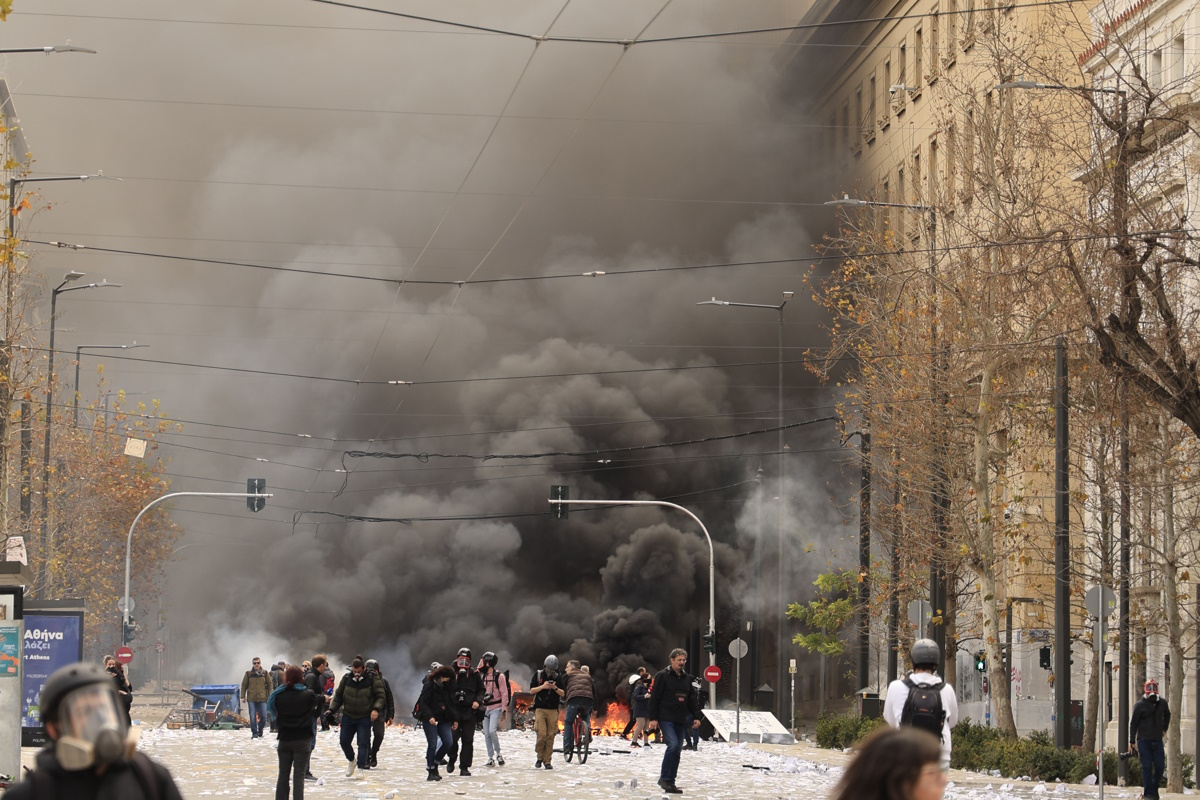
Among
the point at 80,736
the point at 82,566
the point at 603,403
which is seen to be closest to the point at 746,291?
Answer: the point at 603,403

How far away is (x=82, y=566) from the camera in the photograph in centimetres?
5478

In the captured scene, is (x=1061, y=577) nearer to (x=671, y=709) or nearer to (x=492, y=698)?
(x=671, y=709)

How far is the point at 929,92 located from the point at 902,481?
23288 millimetres

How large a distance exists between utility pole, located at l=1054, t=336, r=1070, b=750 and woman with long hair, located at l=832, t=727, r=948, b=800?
20.9 m

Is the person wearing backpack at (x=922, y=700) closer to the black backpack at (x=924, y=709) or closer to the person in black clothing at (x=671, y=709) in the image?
the black backpack at (x=924, y=709)

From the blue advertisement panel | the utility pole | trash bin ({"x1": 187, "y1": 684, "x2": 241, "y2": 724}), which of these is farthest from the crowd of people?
trash bin ({"x1": 187, "y1": 684, "x2": 241, "y2": 724})

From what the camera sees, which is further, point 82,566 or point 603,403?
point 603,403

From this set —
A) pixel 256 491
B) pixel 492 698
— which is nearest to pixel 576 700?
pixel 492 698

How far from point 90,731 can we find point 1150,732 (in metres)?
18.2

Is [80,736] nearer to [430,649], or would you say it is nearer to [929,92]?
[929,92]

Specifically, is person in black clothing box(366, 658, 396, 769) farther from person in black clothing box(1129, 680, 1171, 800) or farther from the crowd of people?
person in black clothing box(1129, 680, 1171, 800)

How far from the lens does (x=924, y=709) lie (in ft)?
34.7

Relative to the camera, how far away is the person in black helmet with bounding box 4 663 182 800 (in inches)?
182

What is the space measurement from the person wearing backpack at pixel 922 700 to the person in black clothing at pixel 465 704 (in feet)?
38.1
